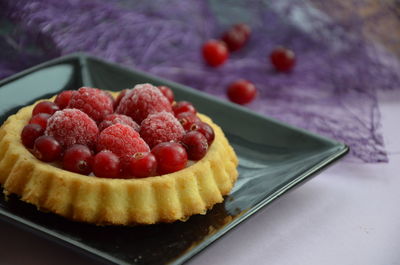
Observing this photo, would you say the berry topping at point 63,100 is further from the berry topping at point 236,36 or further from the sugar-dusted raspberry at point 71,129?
the berry topping at point 236,36

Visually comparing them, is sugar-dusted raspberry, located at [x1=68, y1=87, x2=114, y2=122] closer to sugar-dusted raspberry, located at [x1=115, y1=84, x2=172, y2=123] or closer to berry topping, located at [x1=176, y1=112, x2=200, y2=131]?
sugar-dusted raspberry, located at [x1=115, y1=84, x2=172, y2=123]

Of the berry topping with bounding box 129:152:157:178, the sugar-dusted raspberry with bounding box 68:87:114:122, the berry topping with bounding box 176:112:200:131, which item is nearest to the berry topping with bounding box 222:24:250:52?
the berry topping with bounding box 176:112:200:131

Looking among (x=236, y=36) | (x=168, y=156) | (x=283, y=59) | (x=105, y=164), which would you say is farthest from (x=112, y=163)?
(x=236, y=36)

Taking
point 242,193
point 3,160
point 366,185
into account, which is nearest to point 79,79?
point 3,160

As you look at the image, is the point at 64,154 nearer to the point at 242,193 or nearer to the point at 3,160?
the point at 3,160

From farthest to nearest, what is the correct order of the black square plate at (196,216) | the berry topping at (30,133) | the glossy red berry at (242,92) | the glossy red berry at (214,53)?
1. the glossy red berry at (214,53)
2. the glossy red berry at (242,92)
3. the berry topping at (30,133)
4. the black square plate at (196,216)

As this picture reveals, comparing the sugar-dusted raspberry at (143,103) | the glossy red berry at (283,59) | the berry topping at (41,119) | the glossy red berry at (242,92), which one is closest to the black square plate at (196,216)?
the berry topping at (41,119)
